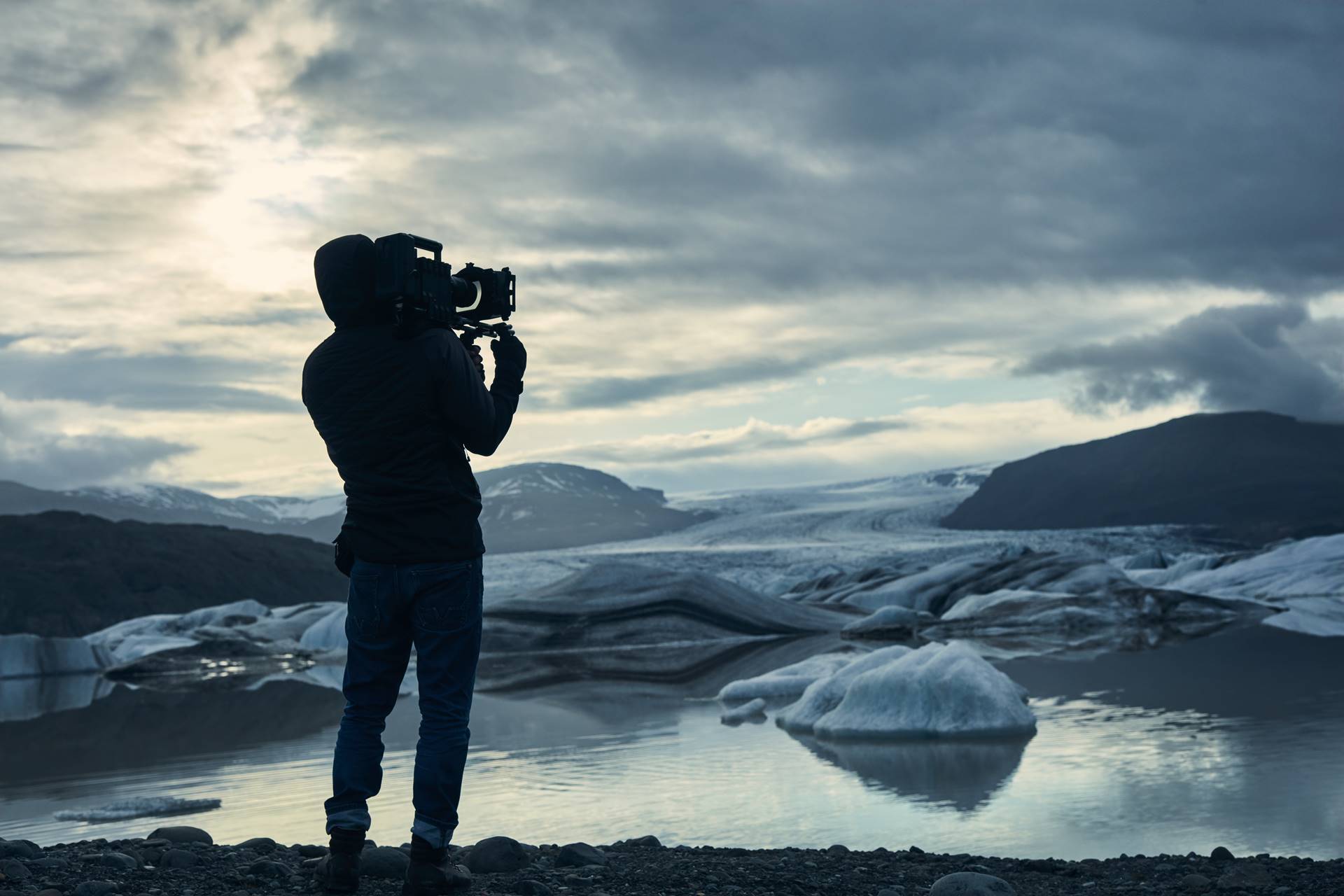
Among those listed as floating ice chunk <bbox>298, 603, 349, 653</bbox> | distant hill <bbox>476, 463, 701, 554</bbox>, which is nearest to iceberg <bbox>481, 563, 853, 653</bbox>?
floating ice chunk <bbox>298, 603, 349, 653</bbox>

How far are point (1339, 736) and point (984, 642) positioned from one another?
9.13 m

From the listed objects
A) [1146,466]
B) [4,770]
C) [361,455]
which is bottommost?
[4,770]

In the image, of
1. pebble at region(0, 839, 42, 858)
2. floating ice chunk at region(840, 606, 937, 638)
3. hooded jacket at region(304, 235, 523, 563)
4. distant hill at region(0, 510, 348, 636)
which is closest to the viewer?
hooded jacket at region(304, 235, 523, 563)

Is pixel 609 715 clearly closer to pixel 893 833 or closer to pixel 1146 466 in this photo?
pixel 893 833

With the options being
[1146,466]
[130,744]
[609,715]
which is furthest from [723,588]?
[1146,466]

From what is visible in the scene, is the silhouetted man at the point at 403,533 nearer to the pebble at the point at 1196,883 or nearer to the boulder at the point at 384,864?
the boulder at the point at 384,864

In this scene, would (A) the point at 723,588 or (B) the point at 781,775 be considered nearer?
(B) the point at 781,775

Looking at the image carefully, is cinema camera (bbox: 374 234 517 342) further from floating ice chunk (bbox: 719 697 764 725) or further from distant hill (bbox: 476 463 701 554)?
distant hill (bbox: 476 463 701 554)

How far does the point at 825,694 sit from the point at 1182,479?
8364 cm

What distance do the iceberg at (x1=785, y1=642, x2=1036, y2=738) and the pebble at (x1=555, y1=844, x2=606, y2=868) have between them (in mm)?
4033

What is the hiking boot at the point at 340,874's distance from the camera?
3621mm

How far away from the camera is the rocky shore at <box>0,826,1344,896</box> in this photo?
377 centimetres

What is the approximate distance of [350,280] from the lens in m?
3.76

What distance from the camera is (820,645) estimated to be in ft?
52.9
